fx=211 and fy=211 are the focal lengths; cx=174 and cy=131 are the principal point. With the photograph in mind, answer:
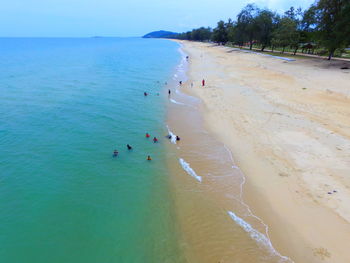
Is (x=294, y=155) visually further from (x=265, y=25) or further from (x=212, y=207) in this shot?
(x=265, y=25)

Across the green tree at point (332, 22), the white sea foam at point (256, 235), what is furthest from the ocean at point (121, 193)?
the green tree at point (332, 22)

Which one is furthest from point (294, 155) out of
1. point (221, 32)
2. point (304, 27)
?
point (221, 32)

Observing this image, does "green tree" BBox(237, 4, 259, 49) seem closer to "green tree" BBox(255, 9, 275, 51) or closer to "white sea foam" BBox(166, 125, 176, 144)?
"green tree" BBox(255, 9, 275, 51)

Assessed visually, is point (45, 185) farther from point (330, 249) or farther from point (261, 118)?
point (261, 118)

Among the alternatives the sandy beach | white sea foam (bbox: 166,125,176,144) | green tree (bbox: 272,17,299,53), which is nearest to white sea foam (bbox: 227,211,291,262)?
the sandy beach

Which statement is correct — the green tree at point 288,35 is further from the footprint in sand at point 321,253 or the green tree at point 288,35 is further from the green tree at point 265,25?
the footprint in sand at point 321,253
